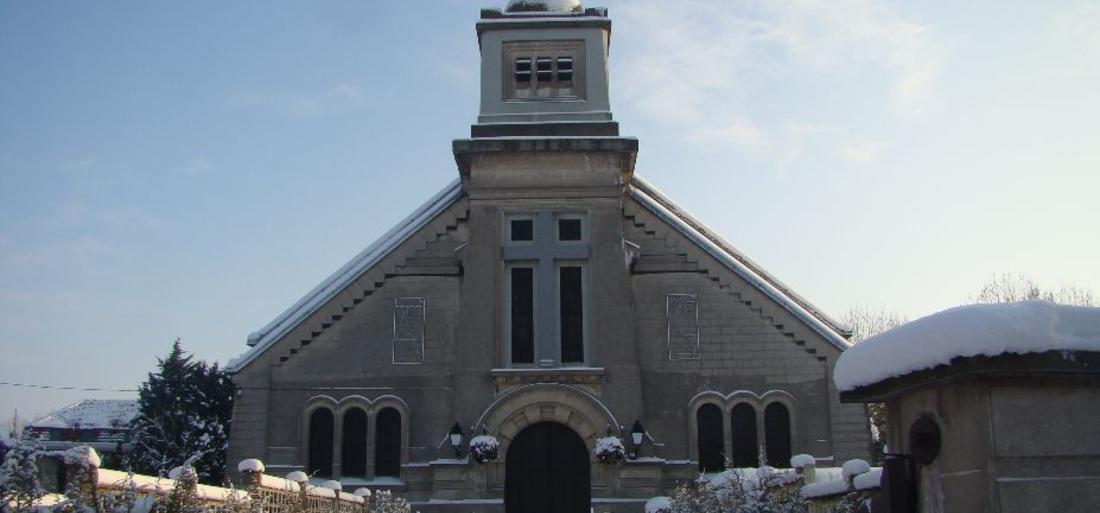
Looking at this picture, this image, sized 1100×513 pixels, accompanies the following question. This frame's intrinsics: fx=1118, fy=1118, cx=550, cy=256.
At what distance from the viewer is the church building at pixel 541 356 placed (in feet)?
84.6

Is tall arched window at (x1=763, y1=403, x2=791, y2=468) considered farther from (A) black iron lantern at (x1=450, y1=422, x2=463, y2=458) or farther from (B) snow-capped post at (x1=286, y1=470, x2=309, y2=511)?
(B) snow-capped post at (x1=286, y1=470, x2=309, y2=511)

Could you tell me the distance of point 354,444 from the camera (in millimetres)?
26609

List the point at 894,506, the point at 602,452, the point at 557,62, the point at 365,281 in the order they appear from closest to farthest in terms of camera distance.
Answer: the point at 894,506 < the point at 602,452 < the point at 365,281 < the point at 557,62

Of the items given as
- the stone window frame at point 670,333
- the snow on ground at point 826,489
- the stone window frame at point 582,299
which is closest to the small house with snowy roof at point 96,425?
the stone window frame at point 582,299

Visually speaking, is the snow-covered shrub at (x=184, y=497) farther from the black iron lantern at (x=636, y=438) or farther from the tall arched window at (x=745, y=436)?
the tall arched window at (x=745, y=436)

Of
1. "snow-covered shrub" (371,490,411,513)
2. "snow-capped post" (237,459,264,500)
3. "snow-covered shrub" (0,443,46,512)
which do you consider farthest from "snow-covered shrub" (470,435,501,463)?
"snow-covered shrub" (0,443,46,512)

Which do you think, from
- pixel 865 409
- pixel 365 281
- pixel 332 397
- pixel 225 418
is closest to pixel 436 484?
pixel 332 397

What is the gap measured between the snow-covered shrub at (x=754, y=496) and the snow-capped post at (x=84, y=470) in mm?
5819

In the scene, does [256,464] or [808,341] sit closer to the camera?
[256,464]

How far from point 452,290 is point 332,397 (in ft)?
12.6

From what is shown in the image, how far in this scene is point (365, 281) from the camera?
27312 millimetres

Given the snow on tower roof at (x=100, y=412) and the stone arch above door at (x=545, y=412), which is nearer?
the stone arch above door at (x=545, y=412)

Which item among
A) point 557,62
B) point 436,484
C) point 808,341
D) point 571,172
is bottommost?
point 436,484

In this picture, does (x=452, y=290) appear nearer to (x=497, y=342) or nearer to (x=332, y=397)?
(x=497, y=342)
